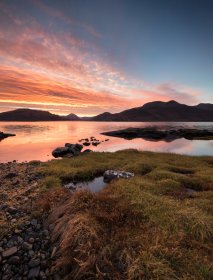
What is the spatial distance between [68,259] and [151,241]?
9.41ft

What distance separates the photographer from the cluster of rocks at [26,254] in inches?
262

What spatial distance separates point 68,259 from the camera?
21.8 feet

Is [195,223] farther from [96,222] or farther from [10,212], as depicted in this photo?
[10,212]

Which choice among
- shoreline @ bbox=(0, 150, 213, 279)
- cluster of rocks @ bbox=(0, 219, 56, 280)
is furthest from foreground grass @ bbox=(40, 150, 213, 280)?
cluster of rocks @ bbox=(0, 219, 56, 280)

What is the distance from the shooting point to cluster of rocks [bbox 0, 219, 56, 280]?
666 centimetres

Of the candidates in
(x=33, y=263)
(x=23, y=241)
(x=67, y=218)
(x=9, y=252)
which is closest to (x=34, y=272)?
(x=33, y=263)

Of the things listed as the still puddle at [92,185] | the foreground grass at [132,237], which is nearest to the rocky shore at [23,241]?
the foreground grass at [132,237]

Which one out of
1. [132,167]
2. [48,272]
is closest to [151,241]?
[48,272]

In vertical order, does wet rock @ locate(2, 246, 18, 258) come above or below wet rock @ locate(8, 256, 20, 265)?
above

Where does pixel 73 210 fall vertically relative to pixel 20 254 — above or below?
above

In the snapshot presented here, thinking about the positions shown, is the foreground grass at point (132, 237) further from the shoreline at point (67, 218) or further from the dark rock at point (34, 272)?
the dark rock at point (34, 272)

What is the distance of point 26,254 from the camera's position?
290 inches

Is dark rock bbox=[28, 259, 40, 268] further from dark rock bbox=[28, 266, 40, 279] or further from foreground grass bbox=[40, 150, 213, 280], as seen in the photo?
foreground grass bbox=[40, 150, 213, 280]

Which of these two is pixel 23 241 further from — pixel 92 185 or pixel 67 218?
pixel 92 185
